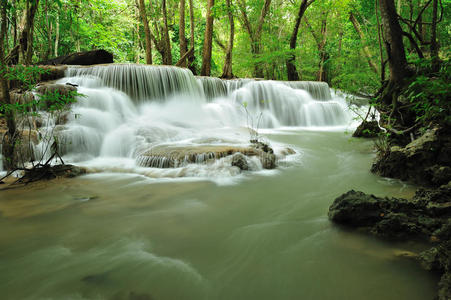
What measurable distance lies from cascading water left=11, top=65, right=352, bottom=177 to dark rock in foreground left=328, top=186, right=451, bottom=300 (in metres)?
2.44

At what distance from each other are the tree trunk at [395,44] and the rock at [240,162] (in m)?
3.11

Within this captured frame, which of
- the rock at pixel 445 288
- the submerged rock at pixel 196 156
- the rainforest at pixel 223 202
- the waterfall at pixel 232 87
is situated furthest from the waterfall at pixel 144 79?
the rock at pixel 445 288

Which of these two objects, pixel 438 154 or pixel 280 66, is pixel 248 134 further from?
pixel 280 66

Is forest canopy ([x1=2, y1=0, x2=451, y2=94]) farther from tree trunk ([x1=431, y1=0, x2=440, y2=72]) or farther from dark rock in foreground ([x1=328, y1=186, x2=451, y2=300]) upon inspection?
dark rock in foreground ([x1=328, y1=186, x2=451, y2=300])

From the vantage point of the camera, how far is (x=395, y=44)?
4574 mm

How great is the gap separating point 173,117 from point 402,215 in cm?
811

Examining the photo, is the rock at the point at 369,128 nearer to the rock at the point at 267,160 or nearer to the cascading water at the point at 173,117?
the cascading water at the point at 173,117

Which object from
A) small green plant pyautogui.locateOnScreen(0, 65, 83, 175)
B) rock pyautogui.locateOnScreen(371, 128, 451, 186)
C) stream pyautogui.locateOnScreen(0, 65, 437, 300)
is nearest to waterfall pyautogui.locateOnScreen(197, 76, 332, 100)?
stream pyautogui.locateOnScreen(0, 65, 437, 300)

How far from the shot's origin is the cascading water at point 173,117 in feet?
16.9

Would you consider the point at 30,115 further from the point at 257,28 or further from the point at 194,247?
the point at 257,28

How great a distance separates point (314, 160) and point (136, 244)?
463 centimetres

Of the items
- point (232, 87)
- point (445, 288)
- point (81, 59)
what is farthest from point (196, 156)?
point (81, 59)

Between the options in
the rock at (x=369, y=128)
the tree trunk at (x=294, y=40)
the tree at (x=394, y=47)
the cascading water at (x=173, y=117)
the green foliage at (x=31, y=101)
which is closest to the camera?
the green foliage at (x=31, y=101)

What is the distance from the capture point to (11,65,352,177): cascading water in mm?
5141
